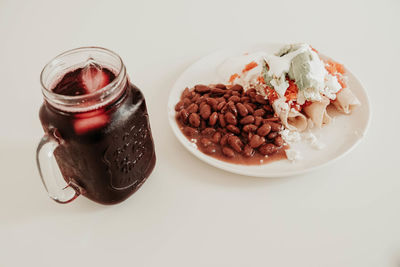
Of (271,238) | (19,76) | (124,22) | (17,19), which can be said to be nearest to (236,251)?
(271,238)

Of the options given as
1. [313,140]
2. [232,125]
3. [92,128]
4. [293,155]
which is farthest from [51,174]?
[313,140]

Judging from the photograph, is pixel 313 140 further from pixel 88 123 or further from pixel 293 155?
pixel 88 123

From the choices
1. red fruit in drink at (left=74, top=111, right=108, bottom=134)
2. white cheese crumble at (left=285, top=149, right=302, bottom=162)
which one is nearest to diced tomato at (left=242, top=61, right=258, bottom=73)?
white cheese crumble at (left=285, top=149, right=302, bottom=162)

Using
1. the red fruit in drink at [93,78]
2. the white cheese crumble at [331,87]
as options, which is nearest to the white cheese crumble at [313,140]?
the white cheese crumble at [331,87]

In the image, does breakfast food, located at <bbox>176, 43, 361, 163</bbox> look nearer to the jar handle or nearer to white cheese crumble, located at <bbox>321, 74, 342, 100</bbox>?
white cheese crumble, located at <bbox>321, 74, 342, 100</bbox>

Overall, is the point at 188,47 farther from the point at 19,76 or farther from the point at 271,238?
the point at 271,238

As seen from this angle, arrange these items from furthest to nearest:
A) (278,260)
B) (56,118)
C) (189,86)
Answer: (189,86)
(278,260)
(56,118)
